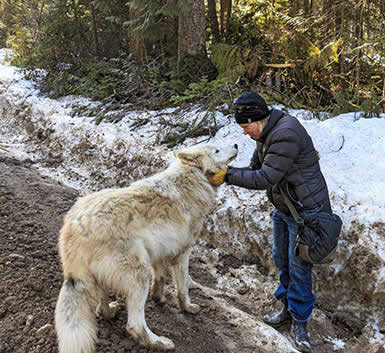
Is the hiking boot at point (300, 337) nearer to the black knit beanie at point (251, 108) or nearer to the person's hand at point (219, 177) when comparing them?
the person's hand at point (219, 177)

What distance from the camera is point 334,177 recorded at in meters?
4.62

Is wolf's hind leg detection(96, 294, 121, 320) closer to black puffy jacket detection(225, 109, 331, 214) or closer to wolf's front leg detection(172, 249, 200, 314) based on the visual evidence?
wolf's front leg detection(172, 249, 200, 314)

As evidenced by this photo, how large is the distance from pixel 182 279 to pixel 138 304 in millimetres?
859

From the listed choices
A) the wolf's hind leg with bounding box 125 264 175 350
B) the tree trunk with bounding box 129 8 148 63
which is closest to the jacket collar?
the wolf's hind leg with bounding box 125 264 175 350

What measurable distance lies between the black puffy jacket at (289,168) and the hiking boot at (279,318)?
1.54m

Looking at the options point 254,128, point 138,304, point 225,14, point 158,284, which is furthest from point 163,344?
point 225,14

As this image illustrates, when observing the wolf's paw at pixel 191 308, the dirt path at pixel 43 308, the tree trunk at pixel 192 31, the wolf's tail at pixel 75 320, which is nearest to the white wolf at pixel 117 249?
the wolf's tail at pixel 75 320

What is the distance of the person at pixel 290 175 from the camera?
3116 millimetres

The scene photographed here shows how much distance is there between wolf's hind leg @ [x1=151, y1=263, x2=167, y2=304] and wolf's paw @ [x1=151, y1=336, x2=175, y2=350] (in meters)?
0.85

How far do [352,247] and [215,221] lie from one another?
2.19 metres

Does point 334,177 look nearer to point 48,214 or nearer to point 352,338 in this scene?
point 352,338

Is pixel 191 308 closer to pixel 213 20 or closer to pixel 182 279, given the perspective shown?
pixel 182 279

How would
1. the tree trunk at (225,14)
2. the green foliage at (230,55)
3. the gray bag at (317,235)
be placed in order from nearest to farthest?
the gray bag at (317,235), the green foliage at (230,55), the tree trunk at (225,14)

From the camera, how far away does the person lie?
3.12m
